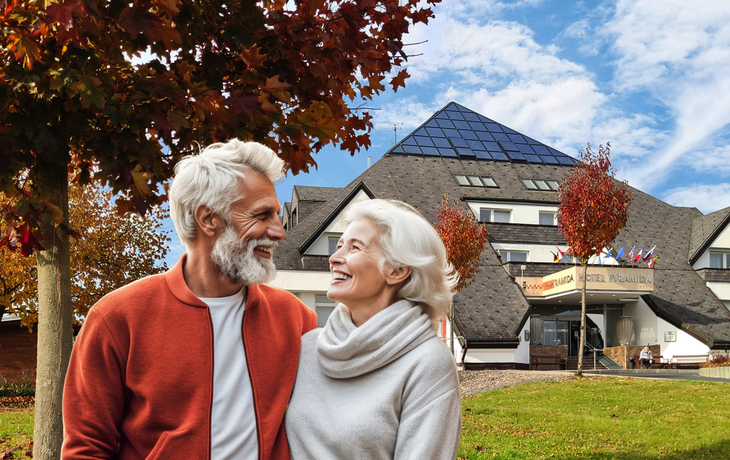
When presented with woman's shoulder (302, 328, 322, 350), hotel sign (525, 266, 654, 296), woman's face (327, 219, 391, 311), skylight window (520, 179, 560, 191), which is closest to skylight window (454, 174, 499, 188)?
skylight window (520, 179, 560, 191)

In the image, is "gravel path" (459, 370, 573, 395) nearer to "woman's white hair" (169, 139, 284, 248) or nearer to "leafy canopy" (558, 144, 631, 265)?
"leafy canopy" (558, 144, 631, 265)

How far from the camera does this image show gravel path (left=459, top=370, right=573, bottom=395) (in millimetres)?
17944

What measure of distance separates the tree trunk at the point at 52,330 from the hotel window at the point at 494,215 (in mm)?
29184

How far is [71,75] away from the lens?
3760 mm

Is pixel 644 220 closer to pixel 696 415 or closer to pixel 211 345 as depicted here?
pixel 696 415

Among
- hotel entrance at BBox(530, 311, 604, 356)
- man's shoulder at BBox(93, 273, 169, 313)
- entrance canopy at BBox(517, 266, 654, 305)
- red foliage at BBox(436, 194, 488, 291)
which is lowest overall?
hotel entrance at BBox(530, 311, 604, 356)

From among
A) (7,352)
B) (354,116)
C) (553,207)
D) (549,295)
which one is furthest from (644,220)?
(354,116)

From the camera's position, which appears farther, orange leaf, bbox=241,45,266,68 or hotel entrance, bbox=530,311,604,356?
hotel entrance, bbox=530,311,604,356

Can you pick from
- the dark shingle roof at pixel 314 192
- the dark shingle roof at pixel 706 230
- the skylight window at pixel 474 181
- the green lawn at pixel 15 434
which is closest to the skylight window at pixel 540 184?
the skylight window at pixel 474 181

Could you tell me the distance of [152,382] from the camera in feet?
8.07

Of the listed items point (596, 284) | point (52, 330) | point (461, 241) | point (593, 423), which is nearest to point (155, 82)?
point (52, 330)

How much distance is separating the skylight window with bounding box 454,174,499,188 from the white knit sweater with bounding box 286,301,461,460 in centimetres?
3194

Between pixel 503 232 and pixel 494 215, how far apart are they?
4.59 feet

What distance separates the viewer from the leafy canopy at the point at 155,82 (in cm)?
377
